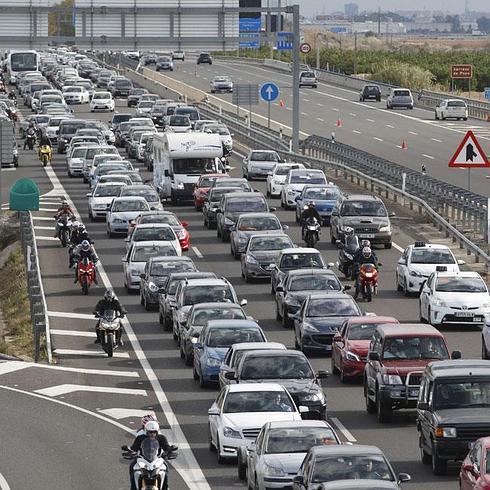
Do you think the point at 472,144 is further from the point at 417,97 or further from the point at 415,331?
the point at 417,97

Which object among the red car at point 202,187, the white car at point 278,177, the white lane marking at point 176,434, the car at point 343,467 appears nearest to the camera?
the car at point 343,467

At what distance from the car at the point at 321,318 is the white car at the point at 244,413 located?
A: 348 inches

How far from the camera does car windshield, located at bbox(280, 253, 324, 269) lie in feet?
145

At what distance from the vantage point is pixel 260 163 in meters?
74.4

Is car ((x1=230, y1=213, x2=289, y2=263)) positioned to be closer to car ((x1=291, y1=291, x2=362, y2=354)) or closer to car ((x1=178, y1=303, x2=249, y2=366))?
car ((x1=291, y1=291, x2=362, y2=354))

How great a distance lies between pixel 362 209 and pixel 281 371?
23.3 meters

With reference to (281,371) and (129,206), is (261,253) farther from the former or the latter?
(281,371)

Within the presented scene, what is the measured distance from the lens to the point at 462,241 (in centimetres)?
5066

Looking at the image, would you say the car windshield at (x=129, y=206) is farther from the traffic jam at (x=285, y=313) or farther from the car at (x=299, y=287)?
A: the car at (x=299, y=287)

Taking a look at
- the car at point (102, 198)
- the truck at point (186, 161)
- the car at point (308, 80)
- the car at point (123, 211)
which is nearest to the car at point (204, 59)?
the car at point (308, 80)

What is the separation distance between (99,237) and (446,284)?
20.0 metres

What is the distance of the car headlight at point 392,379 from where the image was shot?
96.2 feet

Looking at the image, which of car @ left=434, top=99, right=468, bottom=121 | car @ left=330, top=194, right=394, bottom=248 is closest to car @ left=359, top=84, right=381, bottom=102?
car @ left=434, top=99, right=468, bottom=121

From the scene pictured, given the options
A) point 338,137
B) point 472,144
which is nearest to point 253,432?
point 472,144
